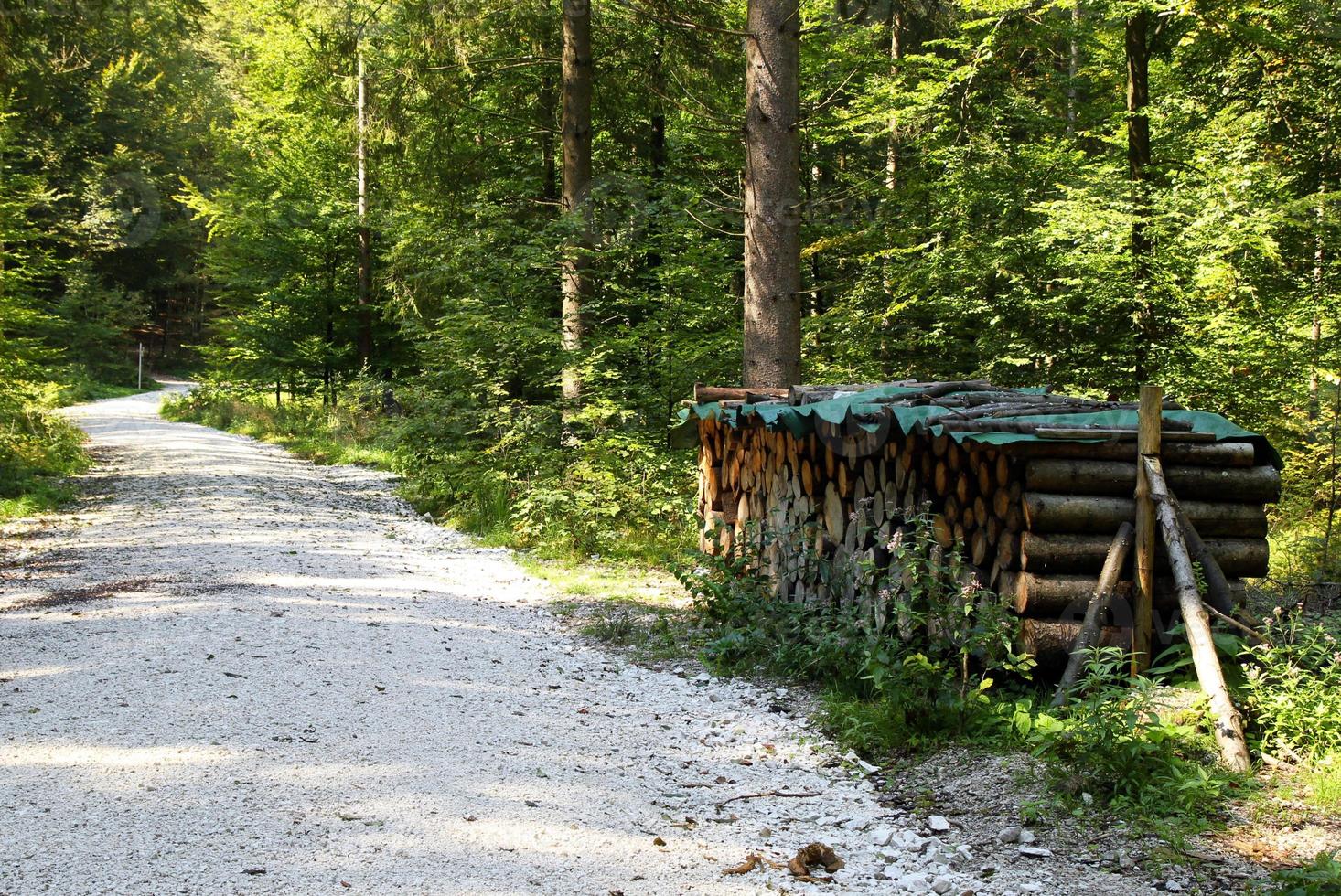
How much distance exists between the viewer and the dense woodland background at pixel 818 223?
398 inches

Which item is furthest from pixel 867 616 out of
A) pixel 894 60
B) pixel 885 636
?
pixel 894 60

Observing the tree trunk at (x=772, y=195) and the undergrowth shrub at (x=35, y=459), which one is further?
the undergrowth shrub at (x=35, y=459)

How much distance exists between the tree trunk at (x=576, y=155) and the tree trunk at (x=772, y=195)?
3845 mm

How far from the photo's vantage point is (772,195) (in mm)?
8711

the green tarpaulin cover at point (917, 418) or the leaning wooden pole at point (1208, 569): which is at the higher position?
the green tarpaulin cover at point (917, 418)

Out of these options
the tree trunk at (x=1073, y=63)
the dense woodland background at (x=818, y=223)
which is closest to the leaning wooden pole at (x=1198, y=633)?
the dense woodland background at (x=818, y=223)

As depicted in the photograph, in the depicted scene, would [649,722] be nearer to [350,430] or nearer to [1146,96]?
[1146,96]

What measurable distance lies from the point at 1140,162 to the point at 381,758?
36.6 ft

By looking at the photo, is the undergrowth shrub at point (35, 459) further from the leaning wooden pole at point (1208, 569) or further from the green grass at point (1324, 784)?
the green grass at point (1324, 784)

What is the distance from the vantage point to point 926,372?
1264 centimetres

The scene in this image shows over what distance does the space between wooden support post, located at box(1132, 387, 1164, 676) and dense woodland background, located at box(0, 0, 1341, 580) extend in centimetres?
382

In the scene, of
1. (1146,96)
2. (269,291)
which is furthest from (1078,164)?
(269,291)

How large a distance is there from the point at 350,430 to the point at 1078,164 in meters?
16.6

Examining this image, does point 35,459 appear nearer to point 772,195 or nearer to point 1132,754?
point 772,195
